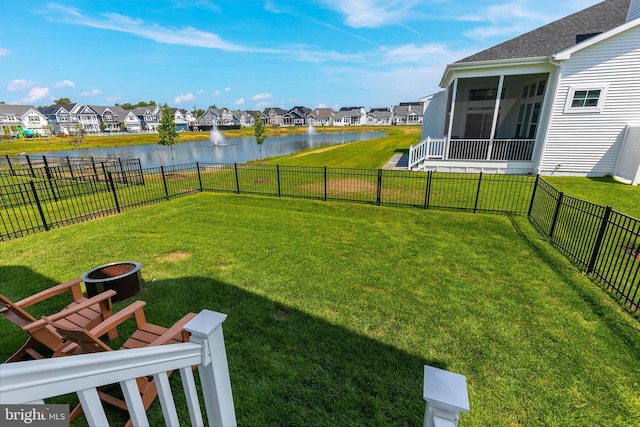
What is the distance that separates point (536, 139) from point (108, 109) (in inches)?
3863

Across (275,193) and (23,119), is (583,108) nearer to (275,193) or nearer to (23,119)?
(275,193)

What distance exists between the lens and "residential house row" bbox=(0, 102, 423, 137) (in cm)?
7015

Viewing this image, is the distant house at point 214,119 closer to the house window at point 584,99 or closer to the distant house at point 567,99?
the distant house at point 567,99

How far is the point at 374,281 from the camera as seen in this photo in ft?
16.6

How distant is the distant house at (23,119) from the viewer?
67438mm

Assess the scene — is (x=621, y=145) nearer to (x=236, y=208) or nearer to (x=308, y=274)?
(x=308, y=274)

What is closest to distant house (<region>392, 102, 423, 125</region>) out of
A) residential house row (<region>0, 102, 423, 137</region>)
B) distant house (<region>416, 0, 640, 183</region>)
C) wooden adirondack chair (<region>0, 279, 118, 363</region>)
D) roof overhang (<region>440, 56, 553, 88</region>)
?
residential house row (<region>0, 102, 423, 137</region>)

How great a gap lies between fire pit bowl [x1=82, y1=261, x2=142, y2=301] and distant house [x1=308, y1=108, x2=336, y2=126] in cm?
11056

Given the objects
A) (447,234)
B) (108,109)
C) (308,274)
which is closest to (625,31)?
(447,234)

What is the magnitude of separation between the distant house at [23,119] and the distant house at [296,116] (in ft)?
233

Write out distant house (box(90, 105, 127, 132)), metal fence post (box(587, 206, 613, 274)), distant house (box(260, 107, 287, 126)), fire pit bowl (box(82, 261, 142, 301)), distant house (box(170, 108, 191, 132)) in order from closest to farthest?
1. fire pit bowl (box(82, 261, 142, 301))
2. metal fence post (box(587, 206, 613, 274))
3. distant house (box(90, 105, 127, 132))
4. distant house (box(170, 108, 191, 132))
5. distant house (box(260, 107, 287, 126))

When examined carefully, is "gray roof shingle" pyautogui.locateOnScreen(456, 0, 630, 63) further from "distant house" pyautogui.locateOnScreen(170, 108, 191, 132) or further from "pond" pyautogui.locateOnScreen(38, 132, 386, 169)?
"distant house" pyautogui.locateOnScreen(170, 108, 191, 132)

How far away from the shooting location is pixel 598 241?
4.79 m

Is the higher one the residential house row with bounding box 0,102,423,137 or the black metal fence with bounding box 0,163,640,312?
the residential house row with bounding box 0,102,423,137
